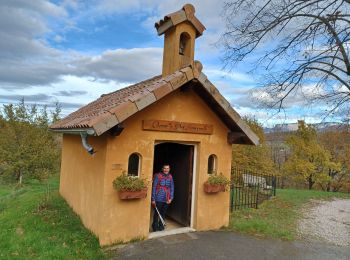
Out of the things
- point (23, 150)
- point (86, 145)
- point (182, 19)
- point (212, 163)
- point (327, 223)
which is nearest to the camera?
point (86, 145)

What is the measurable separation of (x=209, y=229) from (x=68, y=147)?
5956mm

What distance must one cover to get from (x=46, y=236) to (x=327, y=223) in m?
8.90

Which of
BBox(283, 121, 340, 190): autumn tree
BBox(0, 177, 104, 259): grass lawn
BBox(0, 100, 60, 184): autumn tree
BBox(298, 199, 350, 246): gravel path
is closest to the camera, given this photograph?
BBox(0, 177, 104, 259): grass lawn

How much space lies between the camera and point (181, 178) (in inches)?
357

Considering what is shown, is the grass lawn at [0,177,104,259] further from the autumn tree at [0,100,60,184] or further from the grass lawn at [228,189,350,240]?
the autumn tree at [0,100,60,184]

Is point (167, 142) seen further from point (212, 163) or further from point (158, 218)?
point (158, 218)

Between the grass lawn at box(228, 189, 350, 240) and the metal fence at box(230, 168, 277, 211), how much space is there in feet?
Answer: 2.71

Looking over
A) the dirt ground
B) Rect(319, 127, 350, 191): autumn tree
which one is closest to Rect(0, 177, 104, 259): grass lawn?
the dirt ground

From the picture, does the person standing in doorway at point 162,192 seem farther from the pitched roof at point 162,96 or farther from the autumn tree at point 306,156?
the autumn tree at point 306,156

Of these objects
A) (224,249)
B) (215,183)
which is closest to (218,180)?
(215,183)

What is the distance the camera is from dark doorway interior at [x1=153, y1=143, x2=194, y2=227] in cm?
852

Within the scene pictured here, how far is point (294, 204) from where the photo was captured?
14133mm

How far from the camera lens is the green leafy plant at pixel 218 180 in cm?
828

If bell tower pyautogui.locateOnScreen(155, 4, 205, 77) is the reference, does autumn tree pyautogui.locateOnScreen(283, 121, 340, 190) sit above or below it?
below
